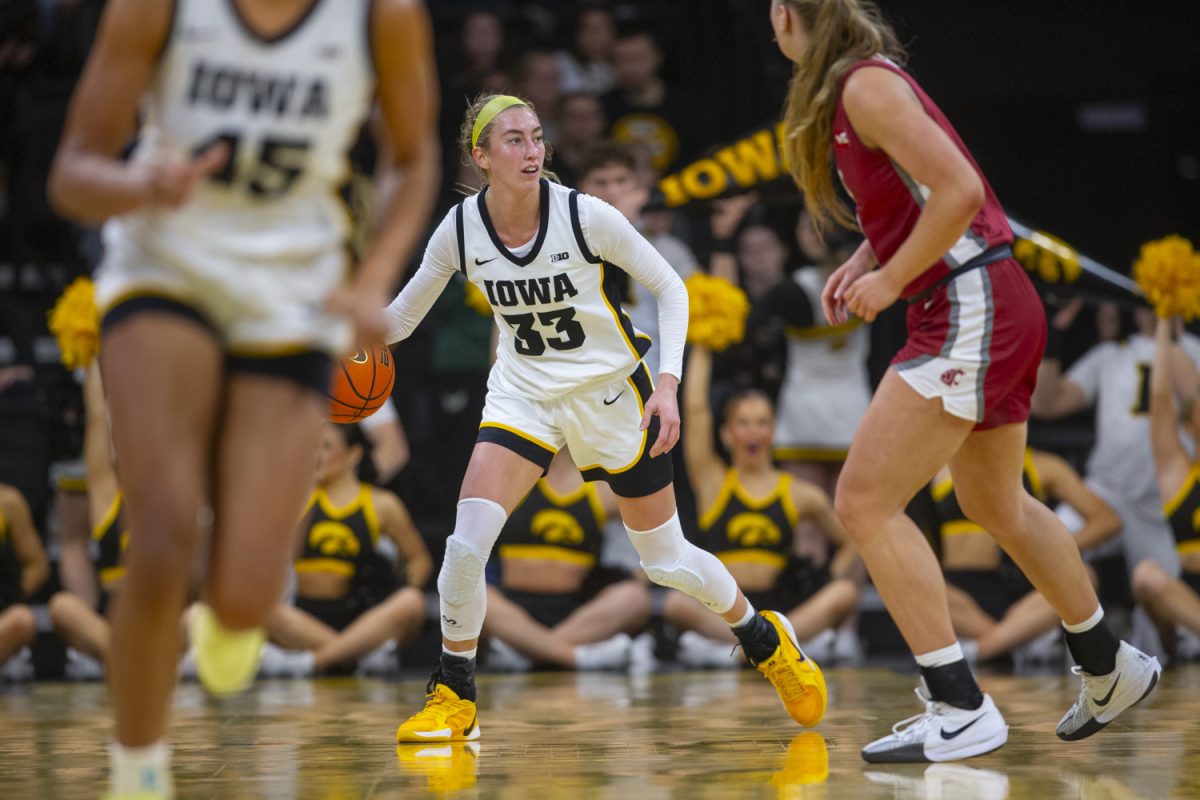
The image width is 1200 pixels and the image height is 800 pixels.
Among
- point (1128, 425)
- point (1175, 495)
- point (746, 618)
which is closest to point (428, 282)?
point (746, 618)

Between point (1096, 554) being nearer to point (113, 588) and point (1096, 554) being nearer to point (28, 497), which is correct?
point (113, 588)

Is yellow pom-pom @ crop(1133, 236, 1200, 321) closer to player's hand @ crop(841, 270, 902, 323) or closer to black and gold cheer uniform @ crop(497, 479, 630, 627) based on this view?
black and gold cheer uniform @ crop(497, 479, 630, 627)

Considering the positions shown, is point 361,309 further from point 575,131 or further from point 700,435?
point 575,131

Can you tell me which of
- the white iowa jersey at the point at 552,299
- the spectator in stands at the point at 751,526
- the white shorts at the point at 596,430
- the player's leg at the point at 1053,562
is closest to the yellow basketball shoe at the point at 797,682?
the white shorts at the point at 596,430

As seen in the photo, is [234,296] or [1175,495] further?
[1175,495]

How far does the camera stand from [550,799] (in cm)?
365

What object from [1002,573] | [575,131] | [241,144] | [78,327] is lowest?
[1002,573]

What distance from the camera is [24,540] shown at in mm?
7297

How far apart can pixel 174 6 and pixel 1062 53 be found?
8.35 metres

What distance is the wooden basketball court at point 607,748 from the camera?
379cm

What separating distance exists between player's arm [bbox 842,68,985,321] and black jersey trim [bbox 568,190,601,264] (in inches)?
47.1

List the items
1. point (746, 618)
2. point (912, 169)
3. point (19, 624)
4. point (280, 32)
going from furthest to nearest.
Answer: point (19, 624)
point (746, 618)
point (912, 169)
point (280, 32)

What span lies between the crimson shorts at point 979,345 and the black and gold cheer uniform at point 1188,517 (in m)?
3.69

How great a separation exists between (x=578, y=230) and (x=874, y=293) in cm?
128
